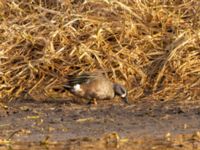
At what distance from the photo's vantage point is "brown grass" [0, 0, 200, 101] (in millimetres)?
10312

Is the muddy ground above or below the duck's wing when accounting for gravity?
below

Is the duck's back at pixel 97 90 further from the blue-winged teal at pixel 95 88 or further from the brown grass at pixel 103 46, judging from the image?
the brown grass at pixel 103 46

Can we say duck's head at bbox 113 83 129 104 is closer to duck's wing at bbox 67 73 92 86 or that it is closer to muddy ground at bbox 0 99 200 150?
muddy ground at bbox 0 99 200 150

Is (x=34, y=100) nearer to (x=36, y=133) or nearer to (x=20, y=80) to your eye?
(x=20, y=80)

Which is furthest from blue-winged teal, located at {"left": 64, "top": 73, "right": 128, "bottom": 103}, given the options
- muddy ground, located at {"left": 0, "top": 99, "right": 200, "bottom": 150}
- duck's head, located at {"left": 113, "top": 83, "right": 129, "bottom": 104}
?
muddy ground, located at {"left": 0, "top": 99, "right": 200, "bottom": 150}

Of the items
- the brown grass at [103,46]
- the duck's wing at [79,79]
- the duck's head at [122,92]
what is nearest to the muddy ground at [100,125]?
the duck's head at [122,92]

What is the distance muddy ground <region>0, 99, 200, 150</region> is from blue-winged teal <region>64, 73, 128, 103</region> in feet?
0.35

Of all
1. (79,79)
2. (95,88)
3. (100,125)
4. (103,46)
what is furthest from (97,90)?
(100,125)

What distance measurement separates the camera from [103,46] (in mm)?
10711

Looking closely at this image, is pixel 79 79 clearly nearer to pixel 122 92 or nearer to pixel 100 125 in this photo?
pixel 122 92

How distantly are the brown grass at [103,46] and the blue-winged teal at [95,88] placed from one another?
0.35 meters

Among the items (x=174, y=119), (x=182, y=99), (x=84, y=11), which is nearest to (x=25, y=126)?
(x=174, y=119)

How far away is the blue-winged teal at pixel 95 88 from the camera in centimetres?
983

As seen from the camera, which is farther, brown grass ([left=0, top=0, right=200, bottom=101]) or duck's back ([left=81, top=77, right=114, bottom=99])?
brown grass ([left=0, top=0, right=200, bottom=101])
